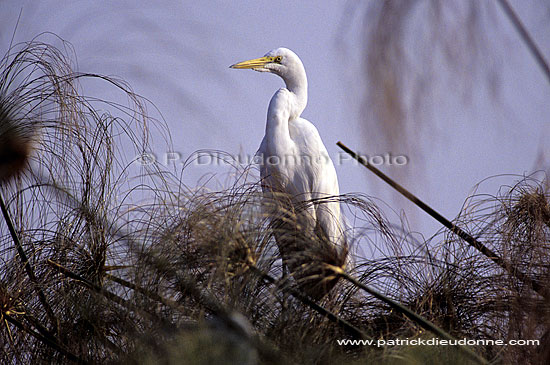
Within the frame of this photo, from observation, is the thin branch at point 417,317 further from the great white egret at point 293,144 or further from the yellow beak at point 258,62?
the yellow beak at point 258,62

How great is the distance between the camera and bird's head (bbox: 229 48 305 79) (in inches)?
142

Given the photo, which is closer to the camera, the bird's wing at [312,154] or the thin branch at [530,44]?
the thin branch at [530,44]

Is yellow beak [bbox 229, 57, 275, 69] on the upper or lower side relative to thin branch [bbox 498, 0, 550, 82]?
upper

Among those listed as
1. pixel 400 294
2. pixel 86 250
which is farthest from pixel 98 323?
pixel 400 294

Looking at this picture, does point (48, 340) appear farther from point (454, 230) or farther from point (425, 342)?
point (454, 230)

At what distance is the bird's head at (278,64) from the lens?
3598 mm

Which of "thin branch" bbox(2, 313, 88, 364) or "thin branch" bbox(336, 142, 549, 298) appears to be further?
"thin branch" bbox(2, 313, 88, 364)

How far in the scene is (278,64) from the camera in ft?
11.9

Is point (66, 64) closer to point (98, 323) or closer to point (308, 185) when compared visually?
point (98, 323)

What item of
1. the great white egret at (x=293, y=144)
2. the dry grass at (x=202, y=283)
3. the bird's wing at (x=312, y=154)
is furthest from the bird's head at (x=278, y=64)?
the dry grass at (x=202, y=283)

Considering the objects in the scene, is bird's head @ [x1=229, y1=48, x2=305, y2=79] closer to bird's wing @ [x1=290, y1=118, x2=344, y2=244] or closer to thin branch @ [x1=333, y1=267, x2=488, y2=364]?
bird's wing @ [x1=290, y1=118, x2=344, y2=244]

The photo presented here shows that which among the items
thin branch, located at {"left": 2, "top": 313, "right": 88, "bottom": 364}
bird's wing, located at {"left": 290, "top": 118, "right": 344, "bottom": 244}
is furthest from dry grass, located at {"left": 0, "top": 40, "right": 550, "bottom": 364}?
bird's wing, located at {"left": 290, "top": 118, "right": 344, "bottom": 244}

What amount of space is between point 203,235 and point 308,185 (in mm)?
1868

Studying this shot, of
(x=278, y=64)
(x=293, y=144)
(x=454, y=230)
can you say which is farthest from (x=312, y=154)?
(x=454, y=230)
